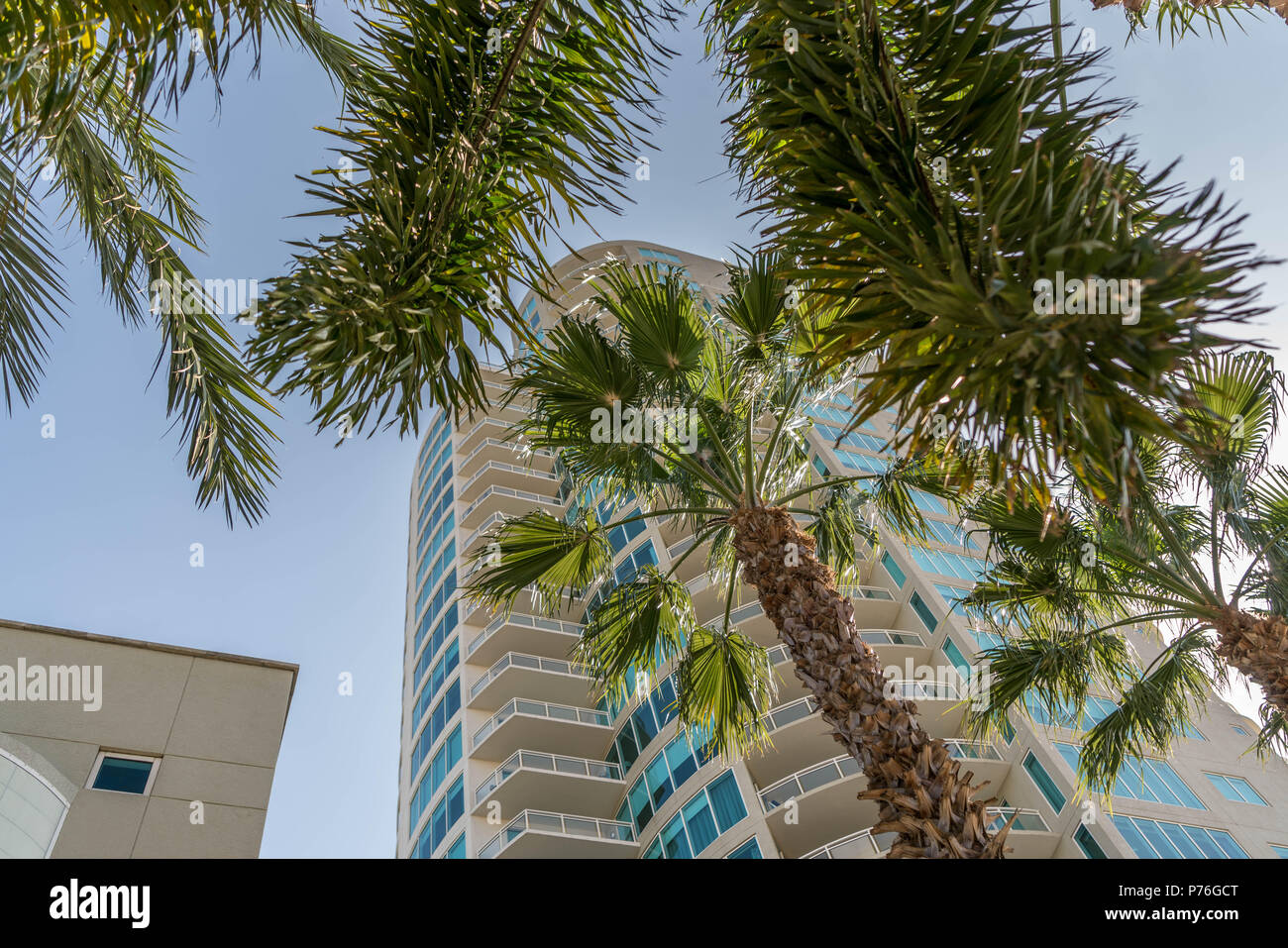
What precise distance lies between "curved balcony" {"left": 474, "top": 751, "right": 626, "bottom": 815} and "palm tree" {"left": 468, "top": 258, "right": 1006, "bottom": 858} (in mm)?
16126

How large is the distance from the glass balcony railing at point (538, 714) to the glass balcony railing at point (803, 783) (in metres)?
7.24

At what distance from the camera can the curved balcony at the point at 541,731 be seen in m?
26.1

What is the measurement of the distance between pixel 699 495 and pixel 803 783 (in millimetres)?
13862

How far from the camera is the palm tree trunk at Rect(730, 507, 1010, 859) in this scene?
16.5ft

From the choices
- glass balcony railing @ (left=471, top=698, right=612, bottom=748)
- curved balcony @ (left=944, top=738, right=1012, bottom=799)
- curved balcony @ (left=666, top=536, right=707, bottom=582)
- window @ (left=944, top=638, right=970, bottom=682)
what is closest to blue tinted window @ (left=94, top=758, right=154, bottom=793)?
glass balcony railing @ (left=471, top=698, right=612, bottom=748)

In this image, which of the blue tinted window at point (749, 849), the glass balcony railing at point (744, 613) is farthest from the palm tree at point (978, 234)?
the glass balcony railing at point (744, 613)

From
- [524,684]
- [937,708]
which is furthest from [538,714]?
[937,708]

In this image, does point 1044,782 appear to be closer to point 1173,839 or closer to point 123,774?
point 1173,839

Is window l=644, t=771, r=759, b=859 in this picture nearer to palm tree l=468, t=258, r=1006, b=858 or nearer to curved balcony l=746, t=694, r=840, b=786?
curved balcony l=746, t=694, r=840, b=786
